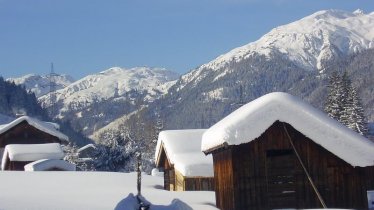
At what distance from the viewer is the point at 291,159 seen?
25250 mm

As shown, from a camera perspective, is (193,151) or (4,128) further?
(4,128)

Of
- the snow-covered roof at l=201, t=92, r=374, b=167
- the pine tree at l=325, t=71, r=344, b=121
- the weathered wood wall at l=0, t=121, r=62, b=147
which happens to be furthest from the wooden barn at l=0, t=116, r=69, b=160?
the pine tree at l=325, t=71, r=344, b=121

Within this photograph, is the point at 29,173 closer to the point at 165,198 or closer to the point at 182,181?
the point at 182,181

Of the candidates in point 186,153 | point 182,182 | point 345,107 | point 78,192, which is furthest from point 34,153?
point 345,107

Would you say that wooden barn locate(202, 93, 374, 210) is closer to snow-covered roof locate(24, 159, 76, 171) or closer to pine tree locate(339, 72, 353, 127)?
snow-covered roof locate(24, 159, 76, 171)

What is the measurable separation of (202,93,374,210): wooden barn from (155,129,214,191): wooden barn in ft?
32.8

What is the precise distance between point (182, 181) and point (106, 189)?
210 inches

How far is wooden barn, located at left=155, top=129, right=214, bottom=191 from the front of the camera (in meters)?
35.5

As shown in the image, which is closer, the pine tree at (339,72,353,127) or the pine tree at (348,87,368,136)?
the pine tree at (348,87,368,136)

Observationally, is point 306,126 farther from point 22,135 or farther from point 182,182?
point 22,135

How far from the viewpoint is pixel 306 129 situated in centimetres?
2461

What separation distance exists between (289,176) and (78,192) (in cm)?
1076

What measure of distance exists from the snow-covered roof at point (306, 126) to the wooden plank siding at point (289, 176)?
21.3 inches

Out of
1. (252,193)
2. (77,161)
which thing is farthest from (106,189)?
(77,161)
